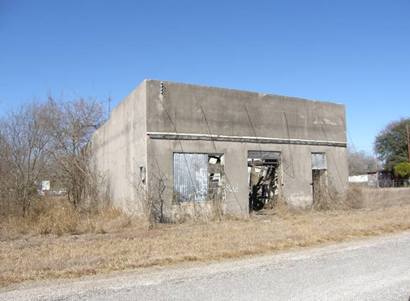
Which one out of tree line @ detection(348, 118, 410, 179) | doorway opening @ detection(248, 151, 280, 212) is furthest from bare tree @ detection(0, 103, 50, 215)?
tree line @ detection(348, 118, 410, 179)

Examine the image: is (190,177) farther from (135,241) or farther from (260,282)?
(260,282)

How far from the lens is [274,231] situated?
12.6 m

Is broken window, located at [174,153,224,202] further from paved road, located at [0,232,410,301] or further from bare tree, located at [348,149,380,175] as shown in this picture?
bare tree, located at [348,149,380,175]

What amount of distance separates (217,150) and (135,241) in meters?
7.22

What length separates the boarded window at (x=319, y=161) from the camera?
68.5 ft

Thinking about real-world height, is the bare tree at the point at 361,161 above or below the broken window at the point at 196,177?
above

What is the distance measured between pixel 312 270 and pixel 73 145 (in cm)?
2276

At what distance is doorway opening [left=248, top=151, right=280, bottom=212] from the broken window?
2.39 meters

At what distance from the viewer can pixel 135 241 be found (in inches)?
431

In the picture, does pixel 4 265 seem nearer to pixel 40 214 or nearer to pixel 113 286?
pixel 113 286

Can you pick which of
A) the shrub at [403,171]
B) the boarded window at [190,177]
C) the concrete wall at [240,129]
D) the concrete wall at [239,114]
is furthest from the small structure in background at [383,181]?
the boarded window at [190,177]

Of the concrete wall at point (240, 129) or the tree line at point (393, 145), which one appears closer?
the concrete wall at point (240, 129)

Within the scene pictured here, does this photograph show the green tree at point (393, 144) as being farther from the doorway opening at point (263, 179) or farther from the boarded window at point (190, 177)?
the boarded window at point (190, 177)

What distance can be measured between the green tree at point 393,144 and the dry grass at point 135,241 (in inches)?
1678
